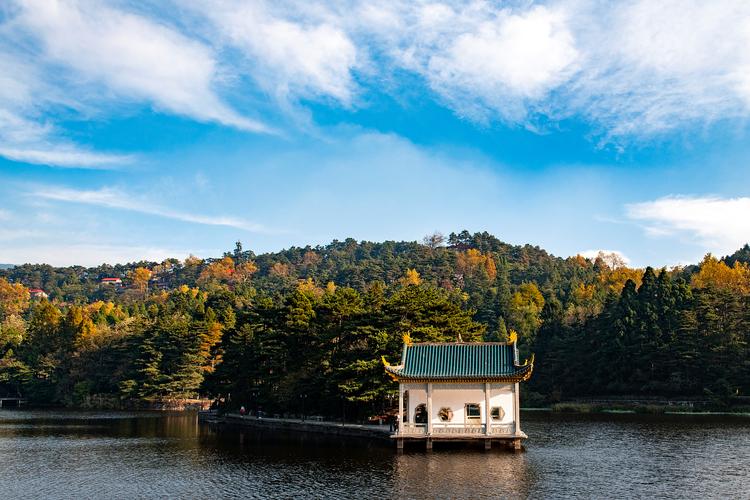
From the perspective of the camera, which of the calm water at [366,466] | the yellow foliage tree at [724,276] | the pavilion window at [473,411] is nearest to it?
the calm water at [366,466]

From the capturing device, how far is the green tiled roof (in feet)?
143

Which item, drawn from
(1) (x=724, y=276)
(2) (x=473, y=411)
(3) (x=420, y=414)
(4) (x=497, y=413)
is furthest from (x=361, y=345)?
(1) (x=724, y=276)

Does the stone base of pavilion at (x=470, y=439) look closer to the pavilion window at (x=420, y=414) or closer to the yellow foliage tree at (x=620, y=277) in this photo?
the pavilion window at (x=420, y=414)

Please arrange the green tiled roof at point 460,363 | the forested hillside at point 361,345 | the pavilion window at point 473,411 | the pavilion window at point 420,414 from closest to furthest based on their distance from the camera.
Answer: the green tiled roof at point 460,363 → the pavilion window at point 473,411 → the pavilion window at point 420,414 → the forested hillside at point 361,345

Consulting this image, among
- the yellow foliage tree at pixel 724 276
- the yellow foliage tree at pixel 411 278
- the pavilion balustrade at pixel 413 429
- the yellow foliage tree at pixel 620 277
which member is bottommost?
the pavilion balustrade at pixel 413 429

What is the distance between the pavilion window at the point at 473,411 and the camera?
44.6 m

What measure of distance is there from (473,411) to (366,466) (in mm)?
9598

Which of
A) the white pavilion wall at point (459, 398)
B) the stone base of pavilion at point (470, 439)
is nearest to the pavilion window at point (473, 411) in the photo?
the white pavilion wall at point (459, 398)

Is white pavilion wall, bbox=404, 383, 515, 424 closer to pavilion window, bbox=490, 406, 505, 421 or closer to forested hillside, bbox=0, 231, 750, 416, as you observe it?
pavilion window, bbox=490, 406, 505, 421

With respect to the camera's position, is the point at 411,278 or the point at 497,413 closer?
the point at 497,413

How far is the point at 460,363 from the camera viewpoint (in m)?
44.7

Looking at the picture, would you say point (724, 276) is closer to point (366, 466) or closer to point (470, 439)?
point (470, 439)

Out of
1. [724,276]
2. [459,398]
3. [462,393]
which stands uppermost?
[724,276]

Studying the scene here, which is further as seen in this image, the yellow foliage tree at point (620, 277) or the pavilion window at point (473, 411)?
the yellow foliage tree at point (620, 277)
